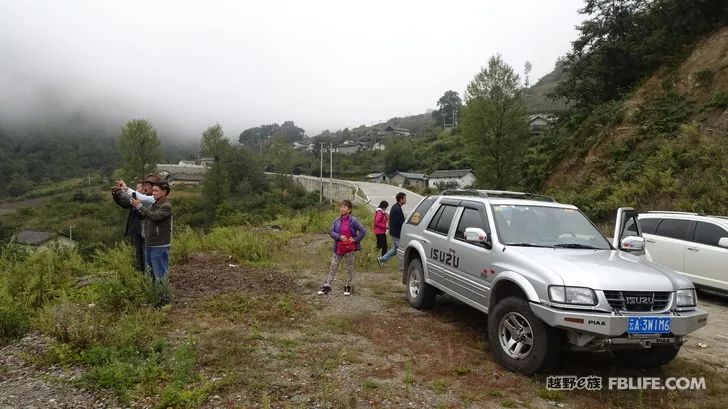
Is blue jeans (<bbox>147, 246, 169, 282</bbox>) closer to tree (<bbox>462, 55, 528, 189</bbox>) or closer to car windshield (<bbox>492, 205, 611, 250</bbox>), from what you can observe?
car windshield (<bbox>492, 205, 611, 250</bbox>)

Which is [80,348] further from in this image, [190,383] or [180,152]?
[180,152]

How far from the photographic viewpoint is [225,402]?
3.73 meters

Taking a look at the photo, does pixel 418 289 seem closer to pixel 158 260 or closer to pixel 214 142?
pixel 158 260

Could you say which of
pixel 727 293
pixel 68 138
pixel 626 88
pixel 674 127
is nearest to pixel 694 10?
pixel 626 88

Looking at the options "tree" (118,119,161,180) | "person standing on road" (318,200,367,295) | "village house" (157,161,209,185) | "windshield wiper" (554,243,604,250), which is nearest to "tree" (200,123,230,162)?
"tree" (118,119,161,180)

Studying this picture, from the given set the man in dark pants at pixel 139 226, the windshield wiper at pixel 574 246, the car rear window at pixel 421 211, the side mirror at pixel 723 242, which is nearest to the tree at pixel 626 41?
the side mirror at pixel 723 242

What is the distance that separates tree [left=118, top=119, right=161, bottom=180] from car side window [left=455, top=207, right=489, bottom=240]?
6078 cm

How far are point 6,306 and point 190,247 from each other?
6.27 meters

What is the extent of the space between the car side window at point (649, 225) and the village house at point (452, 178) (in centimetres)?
5195

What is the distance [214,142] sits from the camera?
70.9 meters

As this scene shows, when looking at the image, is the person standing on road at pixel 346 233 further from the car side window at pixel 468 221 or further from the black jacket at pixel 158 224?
the black jacket at pixel 158 224

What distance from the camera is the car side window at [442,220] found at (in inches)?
251

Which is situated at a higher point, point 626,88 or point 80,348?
point 626,88

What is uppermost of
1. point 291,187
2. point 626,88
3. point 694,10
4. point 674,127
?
point 694,10
